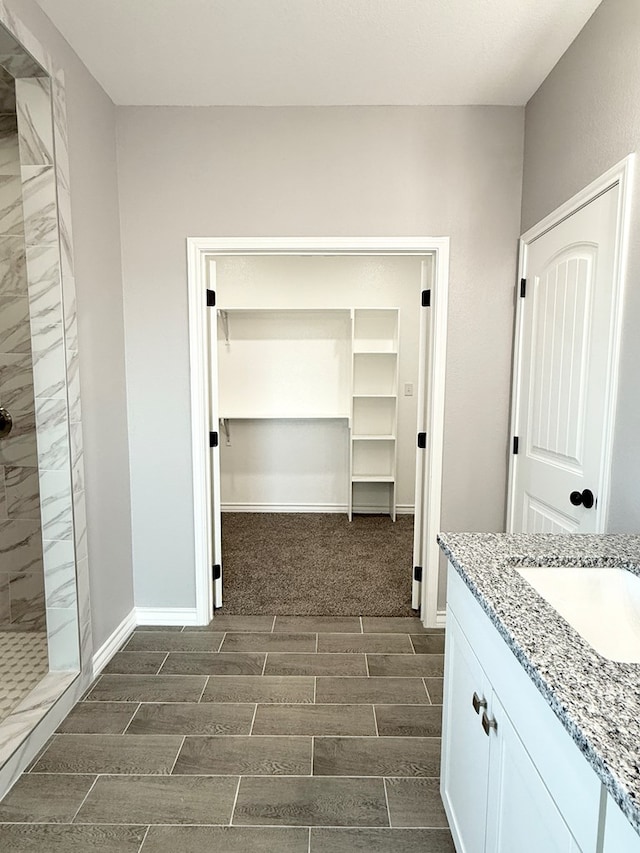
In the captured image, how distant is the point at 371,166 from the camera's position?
2377 millimetres

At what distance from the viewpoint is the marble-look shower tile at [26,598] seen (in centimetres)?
250

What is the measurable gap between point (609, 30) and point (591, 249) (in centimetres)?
75

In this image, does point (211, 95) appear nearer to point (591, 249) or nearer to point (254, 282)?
point (591, 249)

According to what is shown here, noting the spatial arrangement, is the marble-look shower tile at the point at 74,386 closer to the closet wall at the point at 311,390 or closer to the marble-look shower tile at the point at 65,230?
the marble-look shower tile at the point at 65,230

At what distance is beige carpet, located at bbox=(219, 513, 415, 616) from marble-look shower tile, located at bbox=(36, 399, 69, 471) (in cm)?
141

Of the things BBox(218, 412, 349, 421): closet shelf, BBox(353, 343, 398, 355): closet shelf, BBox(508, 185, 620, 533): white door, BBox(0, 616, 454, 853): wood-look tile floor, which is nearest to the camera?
BBox(0, 616, 454, 853): wood-look tile floor

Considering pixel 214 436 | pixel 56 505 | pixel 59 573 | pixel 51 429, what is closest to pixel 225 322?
pixel 214 436

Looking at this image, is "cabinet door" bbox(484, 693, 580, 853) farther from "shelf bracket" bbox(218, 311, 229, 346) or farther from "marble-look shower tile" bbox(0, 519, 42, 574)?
"shelf bracket" bbox(218, 311, 229, 346)

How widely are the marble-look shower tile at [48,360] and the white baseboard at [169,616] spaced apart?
1384 millimetres

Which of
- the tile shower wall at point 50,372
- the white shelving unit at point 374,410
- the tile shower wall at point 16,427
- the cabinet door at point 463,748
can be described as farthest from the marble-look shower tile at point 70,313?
the white shelving unit at point 374,410

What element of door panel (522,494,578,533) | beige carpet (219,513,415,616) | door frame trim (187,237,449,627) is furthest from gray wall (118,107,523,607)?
beige carpet (219,513,415,616)

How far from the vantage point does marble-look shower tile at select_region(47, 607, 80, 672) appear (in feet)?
6.64

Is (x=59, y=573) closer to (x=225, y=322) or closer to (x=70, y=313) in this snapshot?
(x=70, y=313)

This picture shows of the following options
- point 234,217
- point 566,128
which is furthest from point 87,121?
point 566,128
